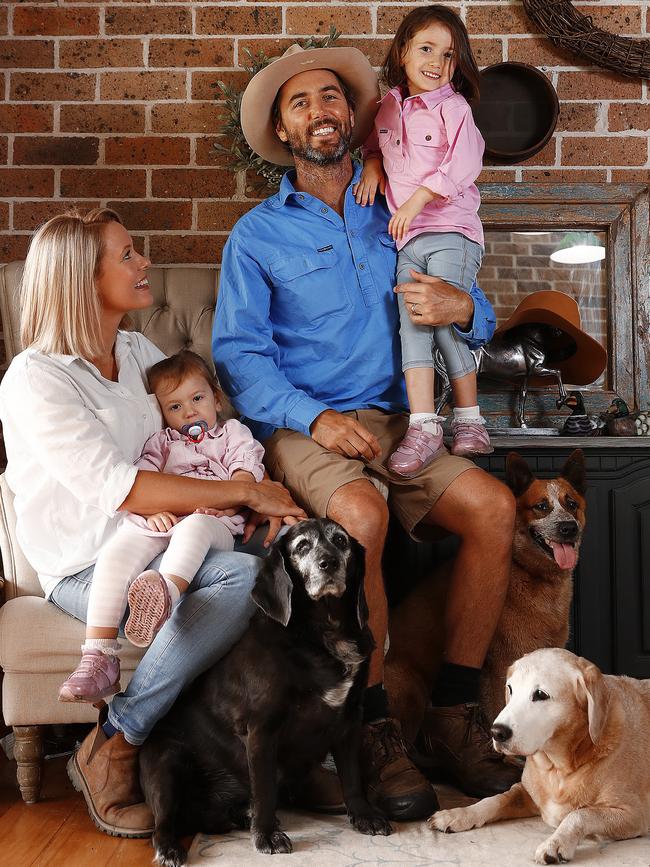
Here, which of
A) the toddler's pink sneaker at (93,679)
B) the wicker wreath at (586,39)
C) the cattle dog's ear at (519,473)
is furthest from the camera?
the wicker wreath at (586,39)

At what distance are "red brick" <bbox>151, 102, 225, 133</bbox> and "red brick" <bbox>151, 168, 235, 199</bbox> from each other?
159 mm

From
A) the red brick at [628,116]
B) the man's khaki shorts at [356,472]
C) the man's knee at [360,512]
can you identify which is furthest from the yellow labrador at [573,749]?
the red brick at [628,116]

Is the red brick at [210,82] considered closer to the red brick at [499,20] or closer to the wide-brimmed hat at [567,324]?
the red brick at [499,20]

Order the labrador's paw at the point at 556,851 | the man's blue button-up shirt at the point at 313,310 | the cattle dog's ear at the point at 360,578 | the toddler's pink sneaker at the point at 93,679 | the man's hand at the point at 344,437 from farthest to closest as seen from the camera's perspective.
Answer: the man's blue button-up shirt at the point at 313,310 < the man's hand at the point at 344,437 < the cattle dog's ear at the point at 360,578 < the toddler's pink sneaker at the point at 93,679 < the labrador's paw at the point at 556,851

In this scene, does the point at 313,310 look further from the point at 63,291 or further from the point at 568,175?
the point at 568,175

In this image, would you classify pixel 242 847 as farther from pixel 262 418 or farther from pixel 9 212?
pixel 9 212

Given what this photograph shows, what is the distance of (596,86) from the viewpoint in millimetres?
3299

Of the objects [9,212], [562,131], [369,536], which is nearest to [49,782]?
[369,536]

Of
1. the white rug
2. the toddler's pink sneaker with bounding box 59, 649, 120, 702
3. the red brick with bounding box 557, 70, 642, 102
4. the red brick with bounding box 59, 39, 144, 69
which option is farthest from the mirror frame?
the toddler's pink sneaker with bounding box 59, 649, 120, 702

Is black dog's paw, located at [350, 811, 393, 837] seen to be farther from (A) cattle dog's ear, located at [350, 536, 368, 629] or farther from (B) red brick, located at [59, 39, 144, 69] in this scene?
(B) red brick, located at [59, 39, 144, 69]

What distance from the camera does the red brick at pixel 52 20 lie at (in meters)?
3.28

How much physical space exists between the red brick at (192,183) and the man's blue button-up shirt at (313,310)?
0.88 meters

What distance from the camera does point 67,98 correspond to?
329 cm

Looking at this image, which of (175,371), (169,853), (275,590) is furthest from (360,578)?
(175,371)
